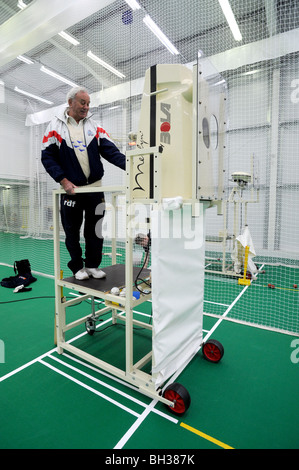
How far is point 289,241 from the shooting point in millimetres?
5977

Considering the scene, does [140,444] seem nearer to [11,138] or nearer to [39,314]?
[39,314]

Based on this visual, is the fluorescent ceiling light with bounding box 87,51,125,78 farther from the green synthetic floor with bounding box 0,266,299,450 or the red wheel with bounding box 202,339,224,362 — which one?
the red wheel with bounding box 202,339,224,362

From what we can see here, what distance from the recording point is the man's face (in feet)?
6.50

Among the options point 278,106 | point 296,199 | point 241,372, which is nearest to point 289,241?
point 296,199

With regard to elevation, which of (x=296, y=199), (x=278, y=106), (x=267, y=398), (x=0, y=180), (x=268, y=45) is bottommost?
(x=267, y=398)

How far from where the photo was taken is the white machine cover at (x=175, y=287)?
1454mm

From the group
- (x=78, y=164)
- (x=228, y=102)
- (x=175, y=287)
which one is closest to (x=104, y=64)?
(x=228, y=102)

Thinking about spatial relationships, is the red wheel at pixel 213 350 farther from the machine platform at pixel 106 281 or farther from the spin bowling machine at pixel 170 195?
the machine platform at pixel 106 281

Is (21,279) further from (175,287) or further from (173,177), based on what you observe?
(173,177)

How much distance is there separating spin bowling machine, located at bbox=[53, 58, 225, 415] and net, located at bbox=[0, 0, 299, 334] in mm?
1454

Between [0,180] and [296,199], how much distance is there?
10.2 metres

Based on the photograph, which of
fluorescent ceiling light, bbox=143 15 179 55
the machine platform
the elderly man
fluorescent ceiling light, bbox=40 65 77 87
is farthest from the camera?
fluorescent ceiling light, bbox=40 65 77 87

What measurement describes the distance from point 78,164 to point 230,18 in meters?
4.58

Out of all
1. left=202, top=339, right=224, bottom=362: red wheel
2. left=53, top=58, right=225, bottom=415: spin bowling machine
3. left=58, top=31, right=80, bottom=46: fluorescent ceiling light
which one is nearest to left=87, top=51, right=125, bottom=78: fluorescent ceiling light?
left=58, top=31, right=80, bottom=46: fluorescent ceiling light
